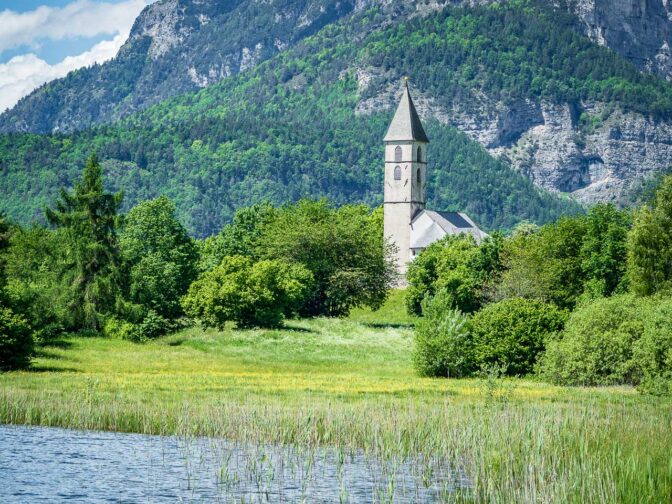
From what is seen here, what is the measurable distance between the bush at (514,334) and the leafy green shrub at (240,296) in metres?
18.5

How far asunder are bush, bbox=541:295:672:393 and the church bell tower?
79.0m

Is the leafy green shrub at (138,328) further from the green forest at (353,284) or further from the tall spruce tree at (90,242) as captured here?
the tall spruce tree at (90,242)

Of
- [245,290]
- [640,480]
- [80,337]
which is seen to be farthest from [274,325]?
[640,480]

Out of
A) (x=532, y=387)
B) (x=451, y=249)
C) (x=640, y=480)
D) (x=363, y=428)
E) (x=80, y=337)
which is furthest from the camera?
(x=451, y=249)

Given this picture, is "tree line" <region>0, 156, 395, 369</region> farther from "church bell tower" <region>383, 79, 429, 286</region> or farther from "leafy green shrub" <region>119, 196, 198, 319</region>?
"church bell tower" <region>383, 79, 429, 286</region>

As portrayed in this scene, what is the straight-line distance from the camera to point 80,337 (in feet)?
237

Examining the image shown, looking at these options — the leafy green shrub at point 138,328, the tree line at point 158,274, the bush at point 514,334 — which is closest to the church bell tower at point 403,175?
the tree line at point 158,274

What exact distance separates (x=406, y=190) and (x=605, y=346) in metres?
83.8

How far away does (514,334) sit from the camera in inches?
2475

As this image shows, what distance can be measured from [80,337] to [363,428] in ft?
135

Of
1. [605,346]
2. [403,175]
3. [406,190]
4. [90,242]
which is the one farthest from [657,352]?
[406,190]

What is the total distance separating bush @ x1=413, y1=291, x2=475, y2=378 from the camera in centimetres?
6184

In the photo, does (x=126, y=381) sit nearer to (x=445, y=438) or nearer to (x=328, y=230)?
(x=445, y=438)

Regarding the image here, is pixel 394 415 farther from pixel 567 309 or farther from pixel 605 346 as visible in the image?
pixel 567 309
